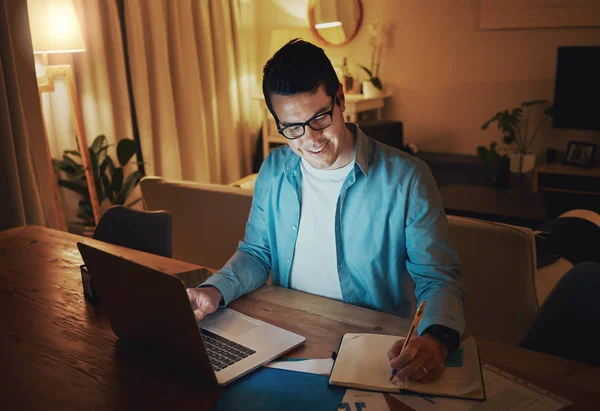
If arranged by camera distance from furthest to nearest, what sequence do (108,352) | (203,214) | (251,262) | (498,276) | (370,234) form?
(203,214), (498,276), (251,262), (370,234), (108,352)

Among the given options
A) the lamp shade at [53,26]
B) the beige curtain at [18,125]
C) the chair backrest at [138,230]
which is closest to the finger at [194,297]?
the chair backrest at [138,230]

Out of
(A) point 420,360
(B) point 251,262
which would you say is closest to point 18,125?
(B) point 251,262

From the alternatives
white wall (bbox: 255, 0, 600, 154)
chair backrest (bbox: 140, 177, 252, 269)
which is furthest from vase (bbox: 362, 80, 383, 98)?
chair backrest (bbox: 140, 177, 252, 269)

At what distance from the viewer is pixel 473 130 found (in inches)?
195

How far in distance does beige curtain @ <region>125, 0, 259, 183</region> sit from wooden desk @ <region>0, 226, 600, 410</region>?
8.84 feet

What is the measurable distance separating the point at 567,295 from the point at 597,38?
3.75m

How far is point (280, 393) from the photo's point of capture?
1030 mm

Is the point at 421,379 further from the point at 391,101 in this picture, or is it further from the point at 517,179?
the point at 391,101

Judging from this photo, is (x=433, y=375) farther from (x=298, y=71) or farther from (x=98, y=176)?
(x=98, y=176)

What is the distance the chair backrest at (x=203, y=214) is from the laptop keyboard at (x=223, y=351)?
51.1 inches

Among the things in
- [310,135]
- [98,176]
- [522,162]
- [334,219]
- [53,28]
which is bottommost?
[522,162]

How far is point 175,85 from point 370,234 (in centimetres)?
331

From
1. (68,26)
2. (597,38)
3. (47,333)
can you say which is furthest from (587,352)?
(597,38)

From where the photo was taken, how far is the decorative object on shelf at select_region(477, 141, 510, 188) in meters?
4.32
